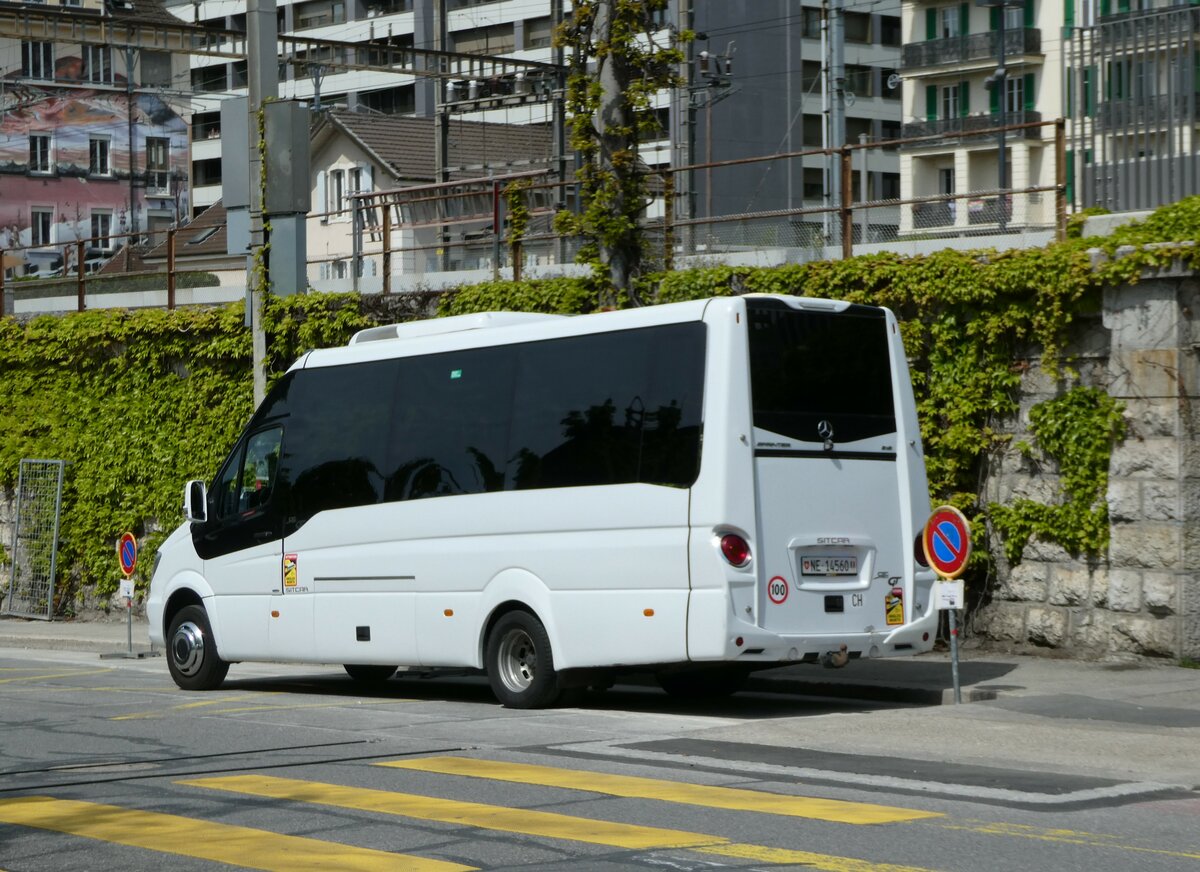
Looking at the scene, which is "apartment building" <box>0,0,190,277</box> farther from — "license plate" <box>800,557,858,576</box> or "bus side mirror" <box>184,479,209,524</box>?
"license plate" <box>800,557,858,576</box>

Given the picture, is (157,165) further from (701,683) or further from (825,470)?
(825,470)

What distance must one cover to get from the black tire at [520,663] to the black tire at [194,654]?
3493mm

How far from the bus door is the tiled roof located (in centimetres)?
5125

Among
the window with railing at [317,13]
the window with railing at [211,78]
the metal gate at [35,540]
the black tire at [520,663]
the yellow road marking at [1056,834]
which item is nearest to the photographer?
the yellow road marking at [1056,834]

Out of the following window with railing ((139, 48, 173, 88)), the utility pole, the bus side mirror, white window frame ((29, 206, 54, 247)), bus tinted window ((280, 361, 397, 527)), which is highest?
window with railing ((139, 48, 173, 88))

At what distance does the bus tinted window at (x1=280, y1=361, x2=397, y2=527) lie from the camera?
595 inches

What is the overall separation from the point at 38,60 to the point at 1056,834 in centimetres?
8604

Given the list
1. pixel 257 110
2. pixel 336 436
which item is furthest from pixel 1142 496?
pixel 257 110

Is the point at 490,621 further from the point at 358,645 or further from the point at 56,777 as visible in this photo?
the point at 56,777

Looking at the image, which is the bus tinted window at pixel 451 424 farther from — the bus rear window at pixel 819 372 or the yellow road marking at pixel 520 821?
the yellow road marking at pixel 520 821

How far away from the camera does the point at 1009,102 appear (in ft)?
258

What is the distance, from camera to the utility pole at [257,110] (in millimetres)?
21172

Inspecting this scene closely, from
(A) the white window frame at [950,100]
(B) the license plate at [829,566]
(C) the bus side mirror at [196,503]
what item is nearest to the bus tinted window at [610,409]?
(B) the license plate at [829,566]

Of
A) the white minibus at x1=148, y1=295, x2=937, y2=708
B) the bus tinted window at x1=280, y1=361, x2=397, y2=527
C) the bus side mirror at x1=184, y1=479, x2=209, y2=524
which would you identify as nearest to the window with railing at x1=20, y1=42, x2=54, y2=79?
the bus side mirror at x1=184, y1=479, x2=209, y2=524
